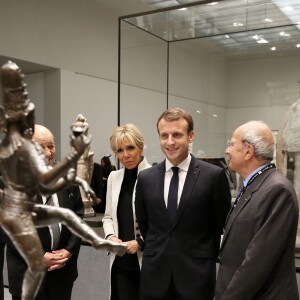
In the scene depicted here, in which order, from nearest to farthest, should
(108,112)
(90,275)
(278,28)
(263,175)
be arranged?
(263,175) < (90,275) < (278,28) < (108,112)

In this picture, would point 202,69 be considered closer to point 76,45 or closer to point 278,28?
point 278,28

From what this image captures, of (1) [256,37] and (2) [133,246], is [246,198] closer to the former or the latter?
(2) [133,246]

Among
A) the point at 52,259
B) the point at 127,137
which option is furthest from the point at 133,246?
the point at 127,137

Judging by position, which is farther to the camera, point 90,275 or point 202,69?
point 202,69

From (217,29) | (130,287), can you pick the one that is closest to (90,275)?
(130,287)

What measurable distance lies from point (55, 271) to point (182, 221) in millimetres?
677

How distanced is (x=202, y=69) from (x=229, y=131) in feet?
2.68

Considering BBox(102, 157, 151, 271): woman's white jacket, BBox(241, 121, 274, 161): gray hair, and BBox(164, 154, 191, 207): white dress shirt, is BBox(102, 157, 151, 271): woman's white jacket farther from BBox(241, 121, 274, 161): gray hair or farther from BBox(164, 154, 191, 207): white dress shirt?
BBox(241, 121, 274, 161): gray hair

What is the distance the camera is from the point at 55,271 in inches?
87.0

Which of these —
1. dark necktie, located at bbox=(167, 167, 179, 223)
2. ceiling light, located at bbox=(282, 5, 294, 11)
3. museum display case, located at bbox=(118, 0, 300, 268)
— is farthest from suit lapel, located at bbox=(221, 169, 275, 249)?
ceiling light, located at bbox=(282, 5, 294, 11)

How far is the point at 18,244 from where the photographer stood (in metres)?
1.00

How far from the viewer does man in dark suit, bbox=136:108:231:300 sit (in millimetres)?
2180

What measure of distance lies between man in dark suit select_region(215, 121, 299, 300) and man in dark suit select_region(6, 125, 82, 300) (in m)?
0.75

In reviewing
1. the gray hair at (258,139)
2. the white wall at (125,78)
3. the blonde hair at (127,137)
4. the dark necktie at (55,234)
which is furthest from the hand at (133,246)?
the white wall at (125,78)
